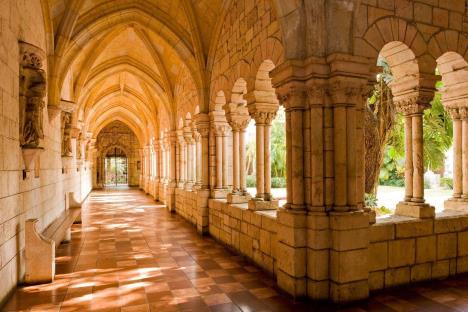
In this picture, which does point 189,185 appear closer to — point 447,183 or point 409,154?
point 409,154

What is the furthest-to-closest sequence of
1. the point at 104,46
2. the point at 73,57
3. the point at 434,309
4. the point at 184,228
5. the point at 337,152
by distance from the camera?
the point at 104,46
the point at 184,228
the point at 73,57
the point at 337,152
the point at 434,309

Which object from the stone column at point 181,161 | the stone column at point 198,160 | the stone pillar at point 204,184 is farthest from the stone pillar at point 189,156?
the stone pillar at point 204,184

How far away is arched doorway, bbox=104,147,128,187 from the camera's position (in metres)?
23.9

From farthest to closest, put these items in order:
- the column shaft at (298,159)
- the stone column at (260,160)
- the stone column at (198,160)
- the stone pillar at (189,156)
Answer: the stone pillar at (189,156) < the stone column at (198,160) < the stone column at (260,160) < the column shaft at (298,159)

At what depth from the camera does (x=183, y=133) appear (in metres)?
8.80

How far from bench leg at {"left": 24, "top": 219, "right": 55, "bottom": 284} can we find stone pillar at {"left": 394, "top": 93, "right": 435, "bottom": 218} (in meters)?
3.95

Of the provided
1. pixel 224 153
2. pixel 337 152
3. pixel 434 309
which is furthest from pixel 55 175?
pixel 434 309

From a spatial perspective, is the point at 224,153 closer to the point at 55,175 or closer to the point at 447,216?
the point at 55,175

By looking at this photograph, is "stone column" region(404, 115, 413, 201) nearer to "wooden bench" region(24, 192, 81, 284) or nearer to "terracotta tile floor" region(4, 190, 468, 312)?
"terracotta tile floor" region(4, 190, 468, 312)

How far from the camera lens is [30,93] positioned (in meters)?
3.91

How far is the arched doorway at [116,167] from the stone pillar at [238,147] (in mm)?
18840

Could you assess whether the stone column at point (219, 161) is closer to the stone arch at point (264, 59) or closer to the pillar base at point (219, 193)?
the pillar base at point (219, 193)

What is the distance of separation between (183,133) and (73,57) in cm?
320

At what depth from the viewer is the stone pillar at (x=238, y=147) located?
17.9 feet
